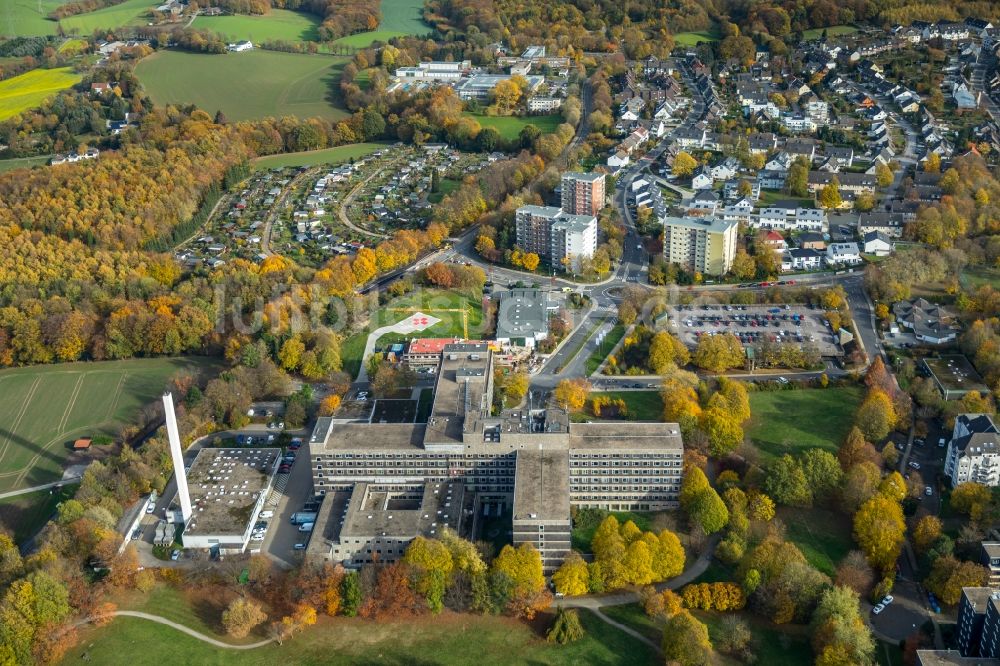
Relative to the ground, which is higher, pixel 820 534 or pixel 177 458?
pixel 177 458

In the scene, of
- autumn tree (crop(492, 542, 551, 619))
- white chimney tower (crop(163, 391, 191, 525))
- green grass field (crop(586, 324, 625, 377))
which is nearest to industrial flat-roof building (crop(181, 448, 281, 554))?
white chimney tower (crop(163, 391, 191, 525))

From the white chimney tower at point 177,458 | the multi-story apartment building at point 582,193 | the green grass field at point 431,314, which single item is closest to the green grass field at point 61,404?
the green grass field at point 431,314

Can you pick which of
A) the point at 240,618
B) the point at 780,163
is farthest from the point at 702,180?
the point at 240,618

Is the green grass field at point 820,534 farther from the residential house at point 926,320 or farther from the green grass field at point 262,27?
the green grass field at point 262,27

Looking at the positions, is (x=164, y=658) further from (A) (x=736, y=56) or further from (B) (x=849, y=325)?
(A) (x=736, y=56)

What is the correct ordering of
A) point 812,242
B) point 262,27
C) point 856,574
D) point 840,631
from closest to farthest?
point 840,631
point 856,574
point 812,242
point 262,27

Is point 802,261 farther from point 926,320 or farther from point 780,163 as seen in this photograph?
point 780,163
